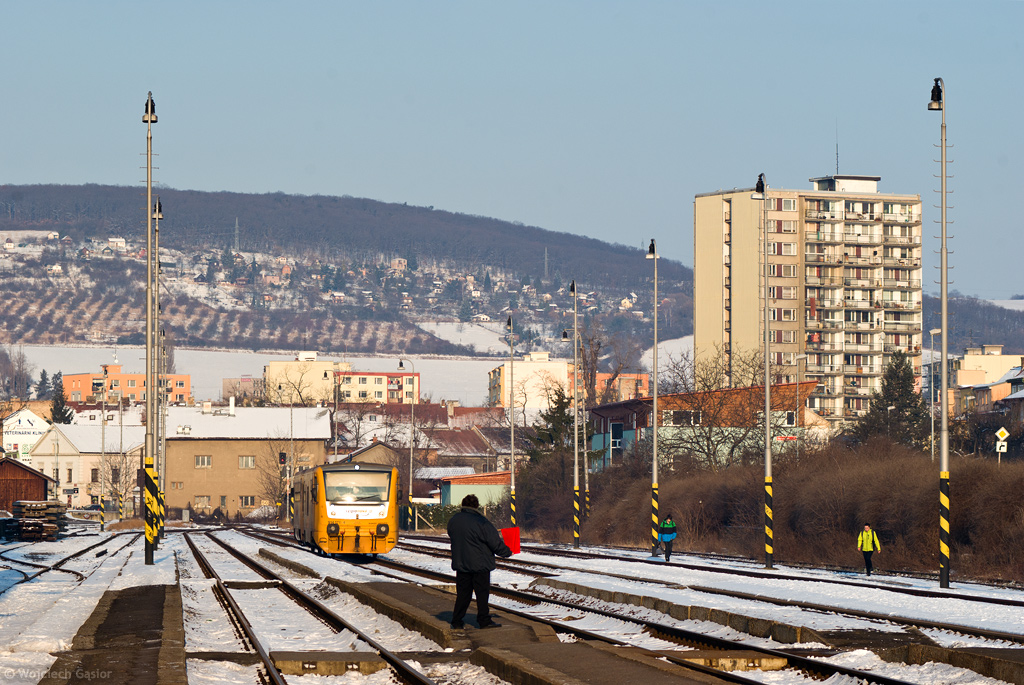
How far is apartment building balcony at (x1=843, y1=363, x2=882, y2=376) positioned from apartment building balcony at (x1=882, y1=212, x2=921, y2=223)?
17658 millimetres

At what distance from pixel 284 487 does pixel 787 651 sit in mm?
111347

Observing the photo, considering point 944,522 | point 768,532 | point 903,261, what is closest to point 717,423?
point 768,532

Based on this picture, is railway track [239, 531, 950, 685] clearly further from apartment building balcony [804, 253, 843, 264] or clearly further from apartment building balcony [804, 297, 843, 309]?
apartment building balcony [804, 297, 843, 309]

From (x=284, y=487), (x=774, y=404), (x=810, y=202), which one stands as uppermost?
(x=810, y=202)

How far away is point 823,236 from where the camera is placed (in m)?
156

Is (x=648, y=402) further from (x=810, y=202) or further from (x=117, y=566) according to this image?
(x=810, y=202)

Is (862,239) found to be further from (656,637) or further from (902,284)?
(656,637)

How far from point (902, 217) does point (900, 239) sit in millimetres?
2660

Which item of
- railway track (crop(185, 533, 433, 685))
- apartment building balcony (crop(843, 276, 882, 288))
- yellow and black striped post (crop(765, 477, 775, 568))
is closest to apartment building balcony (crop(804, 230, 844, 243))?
apartment building balcony (crop(843, 276, 882, 288))

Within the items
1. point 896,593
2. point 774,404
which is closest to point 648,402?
point 774,404

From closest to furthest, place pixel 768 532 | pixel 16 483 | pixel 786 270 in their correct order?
pixel 768 532
pixel 16 483
pixel 786 270

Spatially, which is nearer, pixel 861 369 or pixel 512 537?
pixel 512 537

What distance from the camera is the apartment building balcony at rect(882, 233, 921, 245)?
157625 mm

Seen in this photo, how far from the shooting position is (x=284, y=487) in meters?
125
